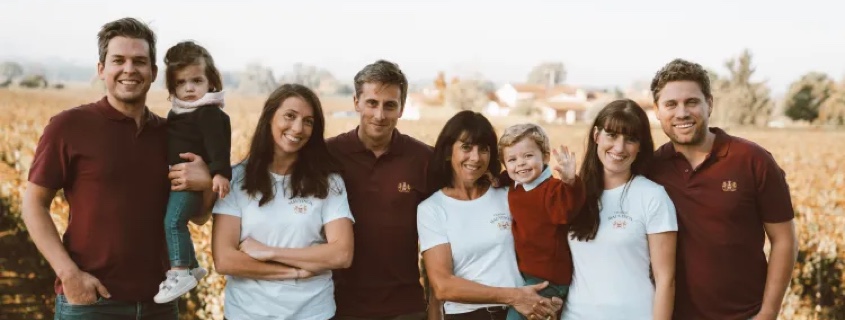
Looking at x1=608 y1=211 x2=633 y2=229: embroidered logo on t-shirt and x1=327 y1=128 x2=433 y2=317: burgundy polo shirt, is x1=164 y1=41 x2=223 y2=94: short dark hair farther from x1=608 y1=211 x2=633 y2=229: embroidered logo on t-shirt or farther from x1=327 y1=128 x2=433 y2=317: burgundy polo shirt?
x1=608 y1=211 x2=633 y2=229: embroidered logo on t-shirt

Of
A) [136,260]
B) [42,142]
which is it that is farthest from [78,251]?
[42,142]

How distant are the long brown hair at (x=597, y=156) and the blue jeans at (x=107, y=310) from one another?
213 centimetres

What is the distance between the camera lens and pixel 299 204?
3.75 metres

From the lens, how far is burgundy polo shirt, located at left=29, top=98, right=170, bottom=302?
361 cm

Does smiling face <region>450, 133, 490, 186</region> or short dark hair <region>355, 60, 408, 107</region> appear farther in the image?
short dark hair <region>355, 60, 408, 107</region>

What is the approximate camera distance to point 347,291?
4.17 meters

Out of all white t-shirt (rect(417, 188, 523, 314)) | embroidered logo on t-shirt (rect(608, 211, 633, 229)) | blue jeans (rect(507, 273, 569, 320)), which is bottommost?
blue jeans (rect(507, 273, 569, 320))

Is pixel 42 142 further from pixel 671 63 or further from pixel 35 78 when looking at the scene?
pixel 35 78

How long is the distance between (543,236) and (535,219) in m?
0.09

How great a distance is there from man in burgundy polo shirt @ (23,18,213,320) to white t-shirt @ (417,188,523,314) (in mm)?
1168

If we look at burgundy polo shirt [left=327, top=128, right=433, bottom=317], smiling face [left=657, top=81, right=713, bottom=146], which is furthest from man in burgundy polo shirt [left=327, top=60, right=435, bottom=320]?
smiling face [left=657, top=81, right=713, bottom=146]

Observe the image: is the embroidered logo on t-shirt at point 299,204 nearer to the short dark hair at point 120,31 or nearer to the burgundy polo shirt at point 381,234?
the burgundy polo shirt at point 381,234

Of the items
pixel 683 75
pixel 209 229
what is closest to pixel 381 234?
pixel 683 75

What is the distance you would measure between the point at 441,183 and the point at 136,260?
1.58 metres
